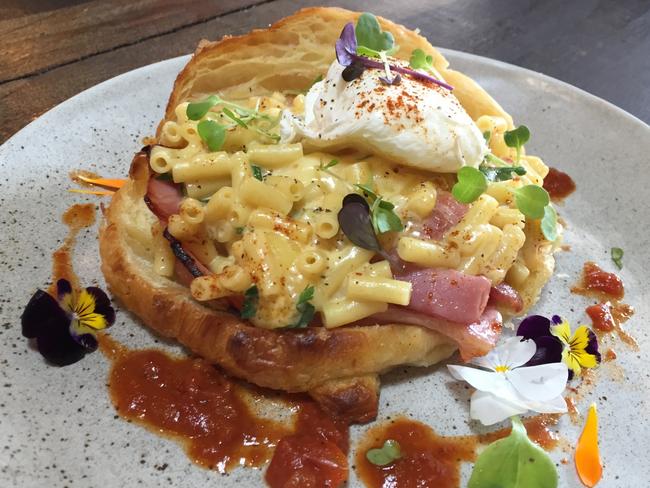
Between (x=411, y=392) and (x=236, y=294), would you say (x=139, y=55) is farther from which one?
(x=411, y=392)

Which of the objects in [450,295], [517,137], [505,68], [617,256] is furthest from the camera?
[505,68]

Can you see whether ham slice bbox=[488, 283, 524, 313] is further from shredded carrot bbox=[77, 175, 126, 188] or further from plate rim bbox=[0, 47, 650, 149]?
shredded carrot bbox=[77, 175, 126, 188]

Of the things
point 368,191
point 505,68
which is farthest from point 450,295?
point 505,68

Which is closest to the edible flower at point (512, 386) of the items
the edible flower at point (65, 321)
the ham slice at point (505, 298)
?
the ham slice at point (505, 298)

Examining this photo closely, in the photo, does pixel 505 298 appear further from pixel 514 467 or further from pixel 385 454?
pixel 385 454

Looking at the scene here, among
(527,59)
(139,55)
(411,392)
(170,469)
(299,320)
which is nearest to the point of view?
(170,469)

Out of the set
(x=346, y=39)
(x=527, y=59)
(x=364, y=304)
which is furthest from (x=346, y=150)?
(x=527, y=59)
